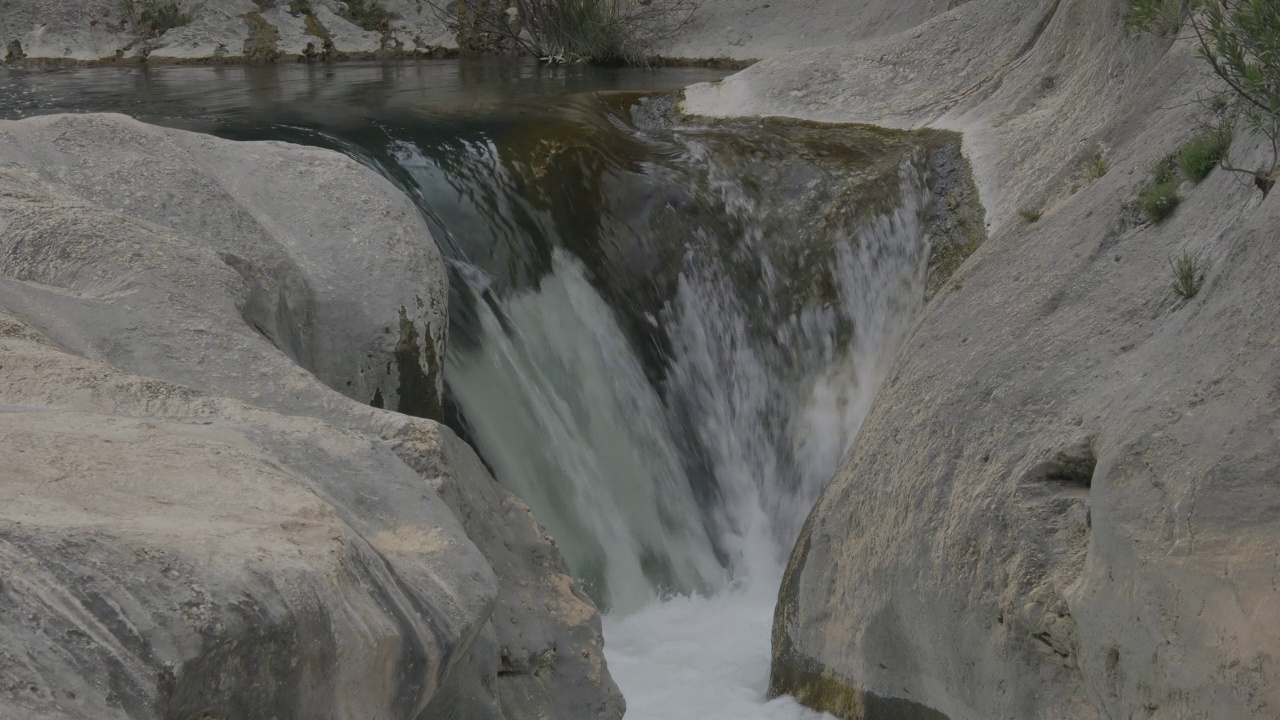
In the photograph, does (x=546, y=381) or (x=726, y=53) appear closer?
(x=546, y=381)

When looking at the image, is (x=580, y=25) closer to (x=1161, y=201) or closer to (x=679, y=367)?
(x=679, y=367)

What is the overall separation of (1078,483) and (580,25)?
48.2ft

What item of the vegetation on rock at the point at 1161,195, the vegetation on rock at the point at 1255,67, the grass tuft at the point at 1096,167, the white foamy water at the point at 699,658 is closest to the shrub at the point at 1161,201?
the vegetation on rock at the point at 1161,195

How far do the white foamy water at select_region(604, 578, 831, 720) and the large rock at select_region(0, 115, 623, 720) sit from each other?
1.65 metres

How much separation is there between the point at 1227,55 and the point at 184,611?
175 inches

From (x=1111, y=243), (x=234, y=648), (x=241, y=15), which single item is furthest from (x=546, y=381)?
(x=241, y=15)

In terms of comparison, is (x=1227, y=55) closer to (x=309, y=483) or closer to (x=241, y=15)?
(x=309, y=483)

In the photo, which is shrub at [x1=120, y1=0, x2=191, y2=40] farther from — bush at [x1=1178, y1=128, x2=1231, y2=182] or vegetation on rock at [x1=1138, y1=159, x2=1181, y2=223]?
bush at [x1=1178, y1=128, x2=1231, y2=182]

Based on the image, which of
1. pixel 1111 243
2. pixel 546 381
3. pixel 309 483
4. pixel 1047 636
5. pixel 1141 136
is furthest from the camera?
pixel 546 381


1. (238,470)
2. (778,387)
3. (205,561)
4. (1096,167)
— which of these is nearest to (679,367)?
(778,387)

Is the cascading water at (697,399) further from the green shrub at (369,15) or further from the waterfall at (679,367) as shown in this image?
the green shrub at (369,15)

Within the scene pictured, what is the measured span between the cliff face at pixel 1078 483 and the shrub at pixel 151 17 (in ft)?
49.4

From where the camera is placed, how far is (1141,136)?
634 cm

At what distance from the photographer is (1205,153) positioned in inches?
207
